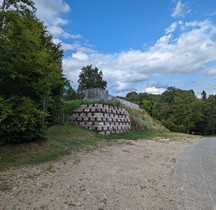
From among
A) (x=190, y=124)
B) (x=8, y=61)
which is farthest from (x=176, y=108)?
(x=8, y=61)

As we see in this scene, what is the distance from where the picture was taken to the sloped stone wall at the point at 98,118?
14562 mm

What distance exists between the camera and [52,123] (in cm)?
1358

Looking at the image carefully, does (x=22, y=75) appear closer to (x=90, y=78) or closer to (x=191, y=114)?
(x=90, y=78)

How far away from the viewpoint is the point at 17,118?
24.5 ft

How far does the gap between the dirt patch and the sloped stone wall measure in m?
6.59

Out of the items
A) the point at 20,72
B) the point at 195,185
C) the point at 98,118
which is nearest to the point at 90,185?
the point at 195,185

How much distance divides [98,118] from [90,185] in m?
9.33

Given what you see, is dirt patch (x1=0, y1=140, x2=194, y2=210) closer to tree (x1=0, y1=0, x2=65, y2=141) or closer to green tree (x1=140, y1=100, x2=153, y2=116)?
tree (x1=0, y1=0, x2=65, y2=141)

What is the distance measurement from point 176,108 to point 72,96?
3756 cm

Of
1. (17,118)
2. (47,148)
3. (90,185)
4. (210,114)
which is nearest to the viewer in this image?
(90,185)

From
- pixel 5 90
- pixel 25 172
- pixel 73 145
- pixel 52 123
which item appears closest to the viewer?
pixel 25 172

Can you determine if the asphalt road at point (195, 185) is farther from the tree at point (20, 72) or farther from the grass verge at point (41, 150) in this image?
the tree at point (20, 72)

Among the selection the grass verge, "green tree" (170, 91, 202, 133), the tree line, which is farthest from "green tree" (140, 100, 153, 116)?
the grass verge

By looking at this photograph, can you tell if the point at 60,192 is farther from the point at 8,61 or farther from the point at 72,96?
the point at 72,96
